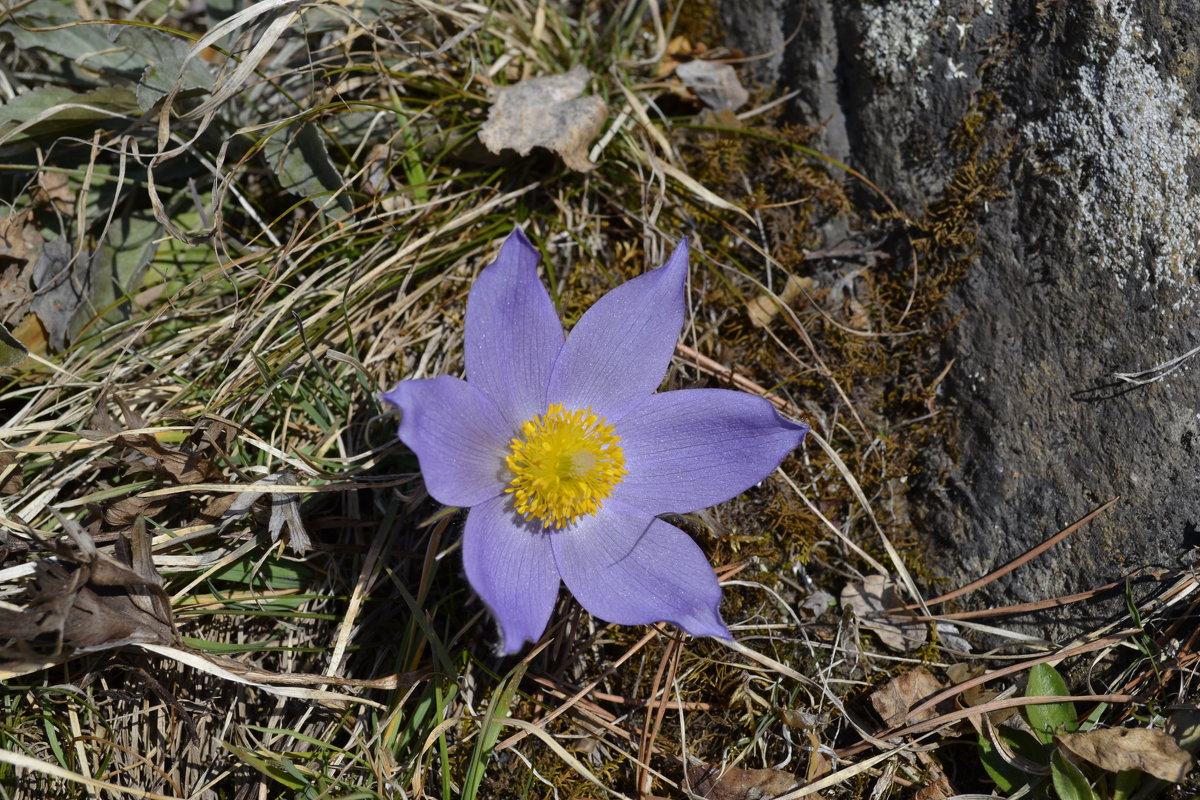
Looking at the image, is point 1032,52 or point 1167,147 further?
point 1032,52

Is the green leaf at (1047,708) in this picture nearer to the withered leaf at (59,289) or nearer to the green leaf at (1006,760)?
the green leaf at (1006,760)

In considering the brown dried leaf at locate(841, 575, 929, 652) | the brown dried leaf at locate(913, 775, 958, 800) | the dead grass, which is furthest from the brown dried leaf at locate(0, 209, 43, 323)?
the brown dried leaf at locate(913, 775, 958, 800)

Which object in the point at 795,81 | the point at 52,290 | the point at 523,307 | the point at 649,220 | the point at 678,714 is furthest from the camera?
the point at 795,81

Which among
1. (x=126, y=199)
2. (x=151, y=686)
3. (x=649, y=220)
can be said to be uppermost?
(x=649, y=220)

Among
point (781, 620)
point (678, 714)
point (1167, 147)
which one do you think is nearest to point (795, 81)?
point (1167, 147)

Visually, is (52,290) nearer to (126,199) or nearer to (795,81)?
A: (126,199)

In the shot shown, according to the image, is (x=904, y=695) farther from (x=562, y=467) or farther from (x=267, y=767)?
(x=267, y=767)

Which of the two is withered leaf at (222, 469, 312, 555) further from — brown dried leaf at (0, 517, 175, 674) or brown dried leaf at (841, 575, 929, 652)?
brown dried leaf at (841, 575, 929, 652)
